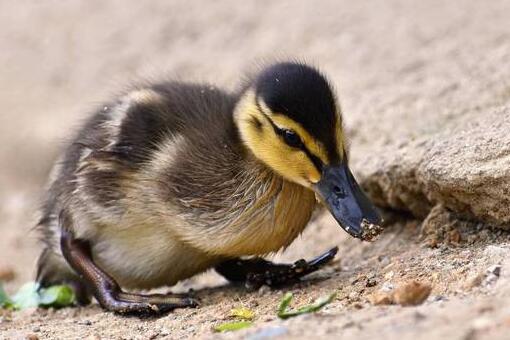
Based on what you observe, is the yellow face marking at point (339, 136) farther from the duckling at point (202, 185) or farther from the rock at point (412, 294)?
the rock at point (412, 294)

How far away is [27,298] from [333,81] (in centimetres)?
264

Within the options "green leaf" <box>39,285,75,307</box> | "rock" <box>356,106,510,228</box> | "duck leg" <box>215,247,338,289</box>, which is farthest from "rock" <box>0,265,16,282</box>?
"rock" <box>356,106,510,228</box>

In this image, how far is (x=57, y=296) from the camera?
446 cm

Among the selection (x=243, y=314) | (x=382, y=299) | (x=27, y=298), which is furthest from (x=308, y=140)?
(x=27, y=298)

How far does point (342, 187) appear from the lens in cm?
363

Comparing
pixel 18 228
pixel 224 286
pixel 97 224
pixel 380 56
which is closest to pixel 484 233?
pixel 224 286

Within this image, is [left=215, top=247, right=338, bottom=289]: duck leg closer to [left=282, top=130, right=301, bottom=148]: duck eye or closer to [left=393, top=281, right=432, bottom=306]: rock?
[left=282, top=130, right=301, bottom=148]: duck eye

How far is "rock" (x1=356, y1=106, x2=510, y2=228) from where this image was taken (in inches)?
144

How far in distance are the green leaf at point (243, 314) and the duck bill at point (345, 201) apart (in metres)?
0.45

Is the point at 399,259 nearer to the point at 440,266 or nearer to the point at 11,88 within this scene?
the point at 440,266

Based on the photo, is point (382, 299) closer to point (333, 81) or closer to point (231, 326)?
point (231, 326)

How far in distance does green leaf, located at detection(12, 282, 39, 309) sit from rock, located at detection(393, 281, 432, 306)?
2021 millimetres

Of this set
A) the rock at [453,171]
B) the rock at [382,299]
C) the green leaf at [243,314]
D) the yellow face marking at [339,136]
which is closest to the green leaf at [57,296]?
the green leaf at [243,314]

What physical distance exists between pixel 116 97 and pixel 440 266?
163cm
